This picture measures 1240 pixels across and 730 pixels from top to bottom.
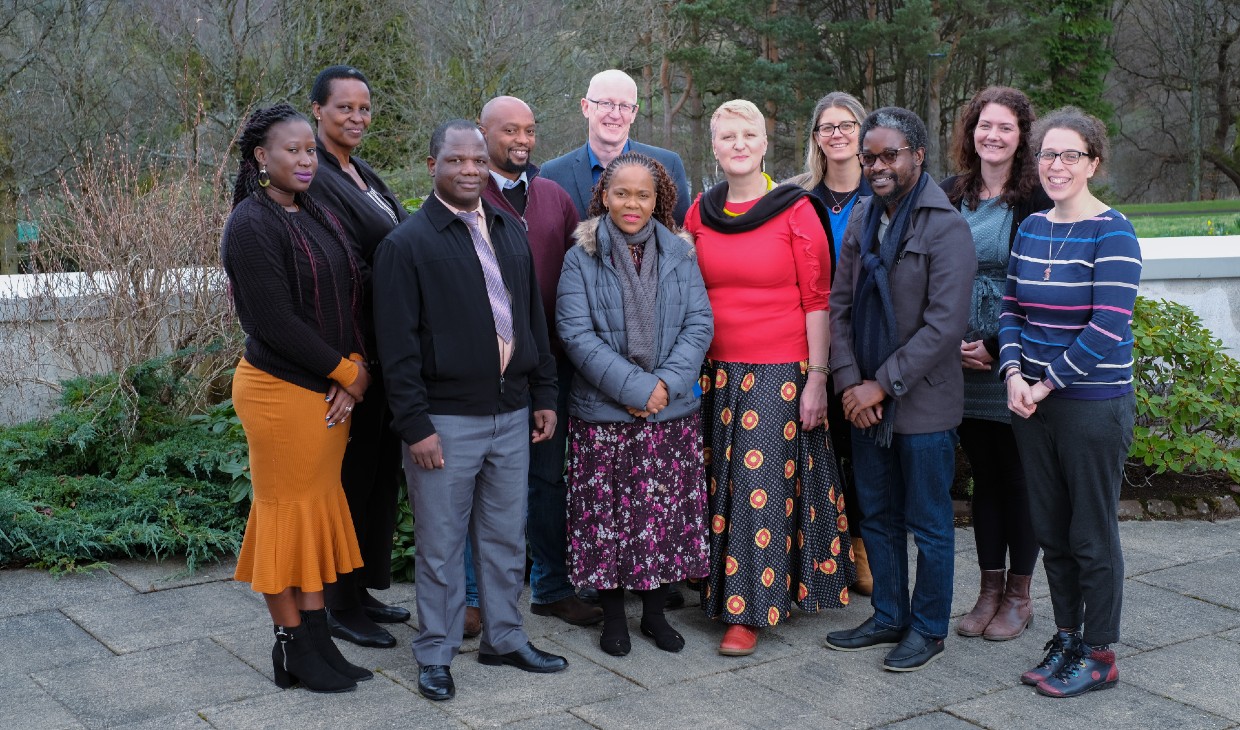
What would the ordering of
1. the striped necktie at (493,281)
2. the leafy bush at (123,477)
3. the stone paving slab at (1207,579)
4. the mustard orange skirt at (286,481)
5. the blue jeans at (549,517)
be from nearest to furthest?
the mustard orange skirt at (286,481) → the striped necktie at (493,281) → the blue jeans at (549,517) → the stone paving slab at (1207,579) → the leafy bush at (123,477)

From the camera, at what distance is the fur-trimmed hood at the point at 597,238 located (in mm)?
4215

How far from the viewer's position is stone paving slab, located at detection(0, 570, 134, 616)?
4.72 metres

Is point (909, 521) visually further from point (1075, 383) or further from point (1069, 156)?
point (1069, 156)

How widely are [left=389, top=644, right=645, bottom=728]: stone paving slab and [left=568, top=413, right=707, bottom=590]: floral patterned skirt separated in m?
0.37

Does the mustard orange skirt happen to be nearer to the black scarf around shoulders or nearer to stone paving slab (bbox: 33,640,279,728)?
stone paving slab (bbox: 33,640,279,728)

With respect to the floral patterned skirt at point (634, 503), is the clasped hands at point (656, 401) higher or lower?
higher

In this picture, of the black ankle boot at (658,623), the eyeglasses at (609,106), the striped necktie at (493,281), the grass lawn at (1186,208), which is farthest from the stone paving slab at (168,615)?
the grass lawn at (1186,208)

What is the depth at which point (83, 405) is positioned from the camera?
606 cm

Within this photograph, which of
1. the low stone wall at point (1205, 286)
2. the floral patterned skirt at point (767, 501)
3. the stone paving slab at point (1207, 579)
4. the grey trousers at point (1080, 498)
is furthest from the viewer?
the low stone wall at point (1205, 286)

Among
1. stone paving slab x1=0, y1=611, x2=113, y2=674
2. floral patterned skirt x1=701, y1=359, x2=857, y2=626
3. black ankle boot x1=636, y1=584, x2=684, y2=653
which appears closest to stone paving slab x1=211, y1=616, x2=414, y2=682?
stone paving slab x1=0, y1=611, x2=113, y2=674

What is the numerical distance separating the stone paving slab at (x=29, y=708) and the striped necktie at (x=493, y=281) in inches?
72.9

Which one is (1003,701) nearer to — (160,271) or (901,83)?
(160,271)

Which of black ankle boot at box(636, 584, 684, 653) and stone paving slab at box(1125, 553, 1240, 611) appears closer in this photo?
black ankle boot at box(636, 584, 684, 653)

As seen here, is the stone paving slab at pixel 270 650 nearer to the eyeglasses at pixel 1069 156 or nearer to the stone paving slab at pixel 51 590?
the stone paving slab at pixel 51 590
